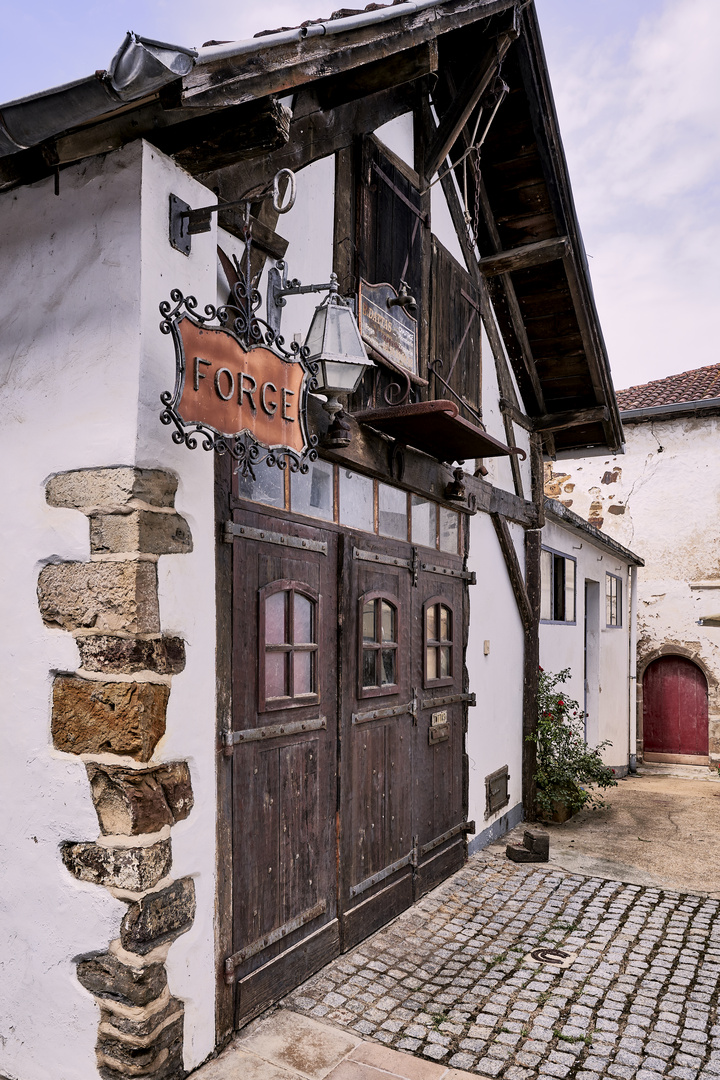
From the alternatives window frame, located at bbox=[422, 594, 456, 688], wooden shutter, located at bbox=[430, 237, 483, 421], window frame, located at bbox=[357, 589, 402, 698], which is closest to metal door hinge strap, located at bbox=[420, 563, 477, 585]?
window frame, located at bbox=[422, 594, 456, 688]

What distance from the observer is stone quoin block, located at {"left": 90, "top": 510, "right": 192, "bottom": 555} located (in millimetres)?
2828

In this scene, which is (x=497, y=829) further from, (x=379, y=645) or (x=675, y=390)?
(x=675, y=390)

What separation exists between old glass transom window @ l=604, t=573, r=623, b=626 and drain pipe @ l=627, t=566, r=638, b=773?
67 cm

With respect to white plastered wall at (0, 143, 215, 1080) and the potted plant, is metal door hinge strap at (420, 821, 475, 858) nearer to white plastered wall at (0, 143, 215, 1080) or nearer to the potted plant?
the potted plant

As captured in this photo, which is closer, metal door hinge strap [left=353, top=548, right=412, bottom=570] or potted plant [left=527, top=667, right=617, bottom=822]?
metal door hinge strap [left=353, top=548, right=412, bottom=570]

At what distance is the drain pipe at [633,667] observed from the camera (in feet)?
42.7

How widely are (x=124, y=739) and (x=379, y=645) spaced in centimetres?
229

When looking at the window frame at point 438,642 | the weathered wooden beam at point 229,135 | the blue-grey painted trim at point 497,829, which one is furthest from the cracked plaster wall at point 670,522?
the weathered wooden beam at point 229,135

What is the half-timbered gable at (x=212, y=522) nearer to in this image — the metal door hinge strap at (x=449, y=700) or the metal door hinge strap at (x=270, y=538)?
the metal door hinge strap at (x=270, y=538)

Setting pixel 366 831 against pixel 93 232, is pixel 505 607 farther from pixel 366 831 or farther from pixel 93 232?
pixel 93 232

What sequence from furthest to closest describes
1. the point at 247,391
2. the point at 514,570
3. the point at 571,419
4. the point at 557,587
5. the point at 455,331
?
the point at 557,587
the point at 571,419
the point at 514,570
the point at 455,331
the point at 247,391

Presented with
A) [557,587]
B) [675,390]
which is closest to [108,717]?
[557,587]

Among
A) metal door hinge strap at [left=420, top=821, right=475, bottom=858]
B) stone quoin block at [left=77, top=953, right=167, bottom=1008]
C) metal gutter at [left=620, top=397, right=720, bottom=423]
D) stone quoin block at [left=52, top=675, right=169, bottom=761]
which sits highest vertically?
metal gutter at [left=620, top=397, right=720, bottom=423]

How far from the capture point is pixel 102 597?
286cm
